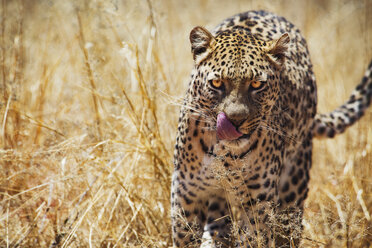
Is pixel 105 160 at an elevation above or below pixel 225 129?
below

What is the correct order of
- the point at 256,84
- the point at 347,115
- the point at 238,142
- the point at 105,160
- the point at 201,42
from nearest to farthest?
the point at 256,84, the point at 238,142, the point at 201,42, the point at 105,160, the point at 347,115

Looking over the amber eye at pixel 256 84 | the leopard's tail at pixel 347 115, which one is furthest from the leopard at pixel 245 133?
the leopard's tail at pixel 347 115

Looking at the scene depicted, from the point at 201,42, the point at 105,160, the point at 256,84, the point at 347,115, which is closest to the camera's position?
the point at 256,84

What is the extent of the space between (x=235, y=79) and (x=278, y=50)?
0.53 meters

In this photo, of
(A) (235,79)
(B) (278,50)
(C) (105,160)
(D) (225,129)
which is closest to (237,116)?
(D) (225,129)

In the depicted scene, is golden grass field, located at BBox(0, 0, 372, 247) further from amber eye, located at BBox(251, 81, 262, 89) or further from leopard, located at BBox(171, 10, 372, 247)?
amber eye, located at BBox(251, 81, 262, 89)

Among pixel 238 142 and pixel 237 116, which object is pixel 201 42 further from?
pixel 238 142

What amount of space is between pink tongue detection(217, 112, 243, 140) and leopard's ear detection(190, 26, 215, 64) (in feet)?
1.74

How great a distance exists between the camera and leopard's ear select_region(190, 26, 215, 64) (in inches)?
142

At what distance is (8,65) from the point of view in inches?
207

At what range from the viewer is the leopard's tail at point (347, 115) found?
5.06m

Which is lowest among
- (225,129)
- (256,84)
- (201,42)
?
(225,129)

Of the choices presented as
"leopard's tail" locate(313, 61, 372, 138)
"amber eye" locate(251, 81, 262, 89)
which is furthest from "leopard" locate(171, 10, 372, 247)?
"leopard's tail" locate(313, 61, 372, 138)

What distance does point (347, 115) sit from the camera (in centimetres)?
518
